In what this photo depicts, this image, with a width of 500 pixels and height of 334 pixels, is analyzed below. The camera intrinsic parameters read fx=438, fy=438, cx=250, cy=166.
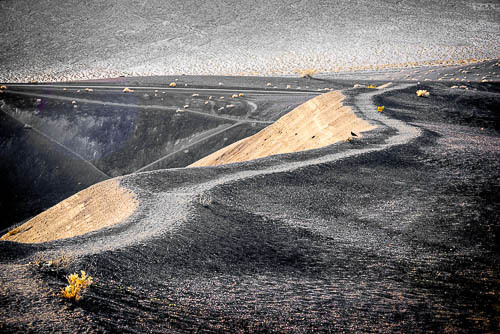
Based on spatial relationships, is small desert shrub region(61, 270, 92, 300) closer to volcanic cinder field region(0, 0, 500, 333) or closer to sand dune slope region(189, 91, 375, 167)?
volcanic cinder field region(0, 0, 500, 333)

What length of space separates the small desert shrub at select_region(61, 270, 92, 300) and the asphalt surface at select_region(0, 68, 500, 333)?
5 centimetres

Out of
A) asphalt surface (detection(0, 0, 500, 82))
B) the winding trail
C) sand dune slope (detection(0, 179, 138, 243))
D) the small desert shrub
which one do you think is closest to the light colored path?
the winding trail

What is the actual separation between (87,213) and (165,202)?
4.27 feet

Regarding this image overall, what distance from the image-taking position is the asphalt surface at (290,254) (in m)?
2.56

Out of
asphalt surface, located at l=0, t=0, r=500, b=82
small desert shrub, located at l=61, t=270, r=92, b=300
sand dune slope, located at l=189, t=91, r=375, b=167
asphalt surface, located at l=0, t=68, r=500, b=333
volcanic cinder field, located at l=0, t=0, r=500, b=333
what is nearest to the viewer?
small desert shrub, located at l=61, t=270, r=92, b=300

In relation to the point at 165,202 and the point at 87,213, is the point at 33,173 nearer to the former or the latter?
the point at 87,213

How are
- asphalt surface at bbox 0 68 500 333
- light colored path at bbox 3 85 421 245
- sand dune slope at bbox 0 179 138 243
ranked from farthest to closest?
sand dune slope at bbox 0 179 138 243 → light colored path at bbox 3 85 421 245 → asphalt surface at bbox 0 68 500 333

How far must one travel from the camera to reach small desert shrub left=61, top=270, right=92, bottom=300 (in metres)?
2.38

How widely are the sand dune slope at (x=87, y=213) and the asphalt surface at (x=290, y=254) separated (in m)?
0.19

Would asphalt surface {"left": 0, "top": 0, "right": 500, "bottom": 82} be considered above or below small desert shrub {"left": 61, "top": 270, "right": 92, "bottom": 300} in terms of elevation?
above

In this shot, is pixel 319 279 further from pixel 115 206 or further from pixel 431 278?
pixel 115 206

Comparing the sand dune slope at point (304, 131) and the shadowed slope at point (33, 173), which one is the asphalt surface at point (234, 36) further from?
the sand dune slope at point (304, 131)

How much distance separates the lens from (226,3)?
110ft

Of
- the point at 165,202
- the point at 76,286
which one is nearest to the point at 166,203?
the point at 165,202
